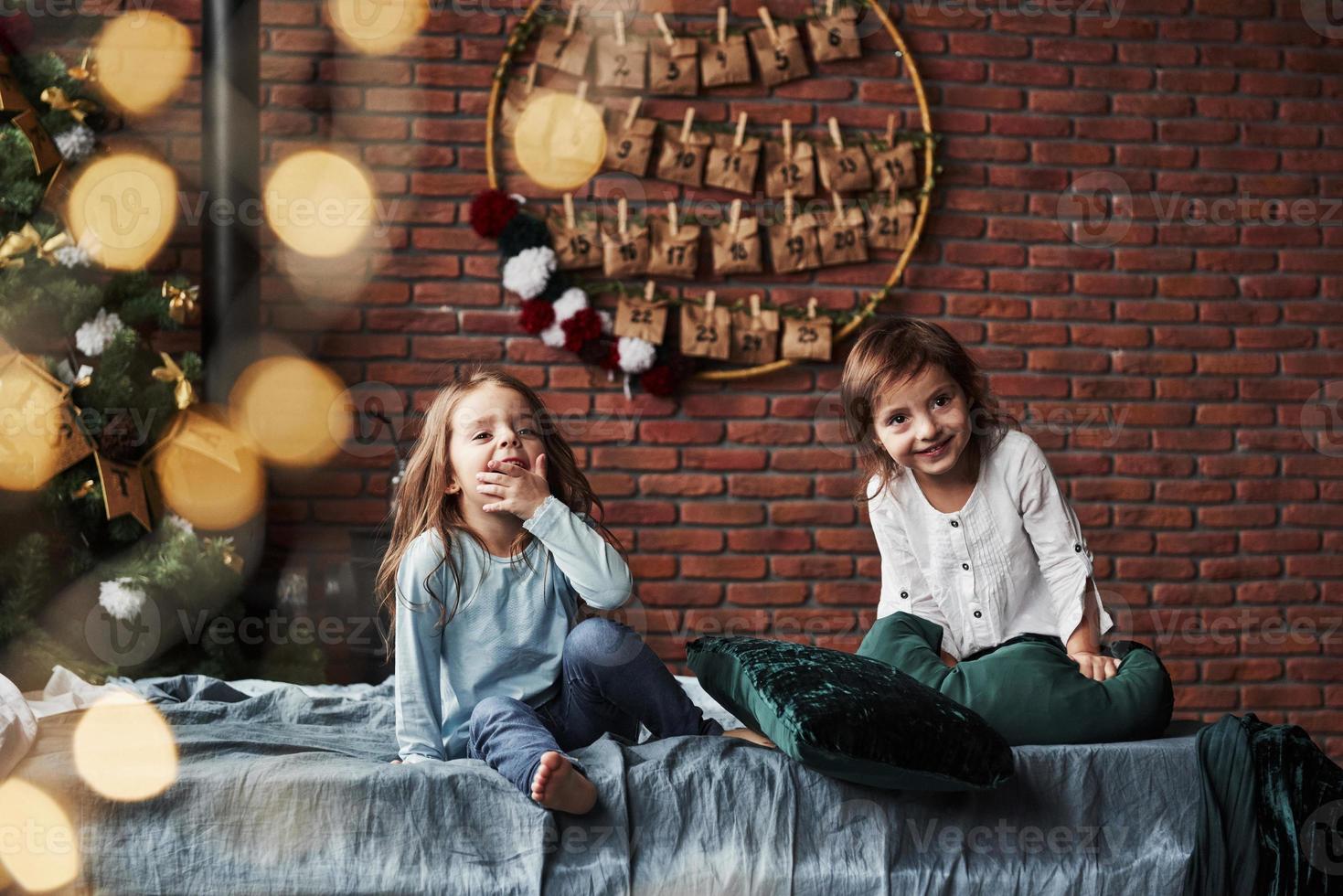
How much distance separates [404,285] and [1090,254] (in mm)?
2028

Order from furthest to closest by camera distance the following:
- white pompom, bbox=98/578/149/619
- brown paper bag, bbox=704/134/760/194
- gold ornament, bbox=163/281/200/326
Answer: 1. brown paper bag, bbox=704/134/760/194
2. gold ornament, bbox=163/281/200/326
3. white pompom, bbox=98/578/149/619

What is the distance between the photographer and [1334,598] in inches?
137

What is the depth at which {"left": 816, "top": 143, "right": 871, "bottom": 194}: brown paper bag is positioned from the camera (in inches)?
130

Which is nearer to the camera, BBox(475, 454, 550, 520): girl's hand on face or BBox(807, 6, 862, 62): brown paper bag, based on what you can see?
BBox(475, 454, 550, 520): girl's hand on face

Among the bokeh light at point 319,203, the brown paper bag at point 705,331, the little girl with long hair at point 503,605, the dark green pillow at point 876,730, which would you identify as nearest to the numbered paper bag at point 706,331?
the brown paper bag at point 705,331

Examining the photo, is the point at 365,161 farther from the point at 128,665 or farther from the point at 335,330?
the point at 128,665

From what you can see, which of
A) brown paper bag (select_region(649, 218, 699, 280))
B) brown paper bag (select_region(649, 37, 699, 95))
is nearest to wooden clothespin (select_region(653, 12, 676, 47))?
brown paper bag (select_region(649, 37, 699, 95))

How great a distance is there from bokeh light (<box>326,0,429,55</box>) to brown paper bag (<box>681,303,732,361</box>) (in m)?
1.10

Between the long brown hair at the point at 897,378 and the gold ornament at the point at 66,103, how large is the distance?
6.54ft

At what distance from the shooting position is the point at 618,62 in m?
3.26

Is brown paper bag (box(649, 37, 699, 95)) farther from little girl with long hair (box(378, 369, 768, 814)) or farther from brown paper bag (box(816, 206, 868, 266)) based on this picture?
little girl with long hair (box(378, 369, 768, 814))

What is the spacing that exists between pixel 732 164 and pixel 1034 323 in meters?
1.02

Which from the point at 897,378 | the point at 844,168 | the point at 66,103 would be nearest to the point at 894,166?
the point at 844,168

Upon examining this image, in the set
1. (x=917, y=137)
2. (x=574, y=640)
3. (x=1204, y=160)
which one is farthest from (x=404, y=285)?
(x=1204, y=160)
